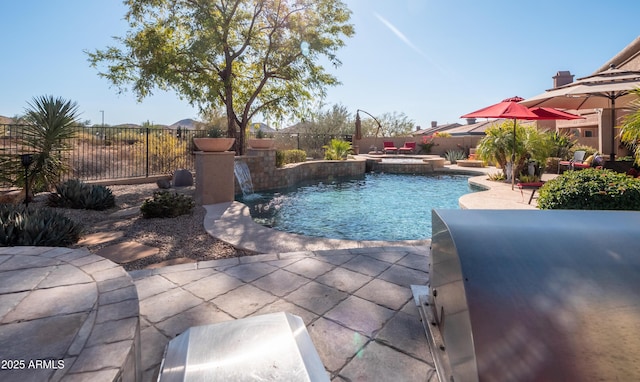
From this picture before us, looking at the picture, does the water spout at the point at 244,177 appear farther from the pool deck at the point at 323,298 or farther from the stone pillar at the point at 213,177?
the pool deck at the point at 323,298

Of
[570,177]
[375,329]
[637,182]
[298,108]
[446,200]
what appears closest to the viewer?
[375,329]

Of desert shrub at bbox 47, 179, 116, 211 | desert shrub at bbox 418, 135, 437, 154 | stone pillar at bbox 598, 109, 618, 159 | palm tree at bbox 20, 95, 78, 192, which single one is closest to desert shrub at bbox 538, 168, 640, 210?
desert shrub at bbox 47, 179, 116, 211

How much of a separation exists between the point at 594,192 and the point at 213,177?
20.4 feet

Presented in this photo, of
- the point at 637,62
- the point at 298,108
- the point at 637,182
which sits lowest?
the point at 637,182

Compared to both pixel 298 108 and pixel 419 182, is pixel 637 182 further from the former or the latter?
pixel 298 108

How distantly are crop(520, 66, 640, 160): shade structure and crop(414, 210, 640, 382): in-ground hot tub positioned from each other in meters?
6.63

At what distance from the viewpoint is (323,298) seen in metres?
2.42

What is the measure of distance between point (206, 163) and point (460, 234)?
583 cm

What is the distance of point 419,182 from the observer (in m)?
11.2

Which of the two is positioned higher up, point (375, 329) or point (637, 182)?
point (637, 182)

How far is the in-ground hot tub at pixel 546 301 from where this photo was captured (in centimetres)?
100

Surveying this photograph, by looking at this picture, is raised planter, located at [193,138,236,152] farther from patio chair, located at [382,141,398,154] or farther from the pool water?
patio chair, located at [382,141,398,154]

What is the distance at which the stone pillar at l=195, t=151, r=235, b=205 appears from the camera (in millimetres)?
6414

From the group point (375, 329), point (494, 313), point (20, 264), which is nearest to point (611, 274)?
point (494, 313)
